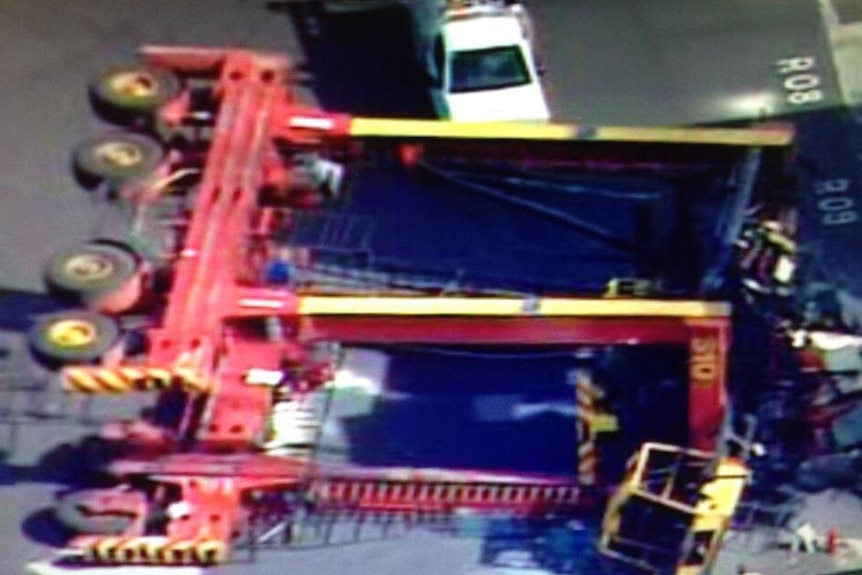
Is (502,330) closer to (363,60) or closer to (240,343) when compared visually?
(240,343)

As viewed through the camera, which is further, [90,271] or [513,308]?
[90,271]

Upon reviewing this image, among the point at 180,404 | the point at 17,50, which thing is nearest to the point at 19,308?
the point at 180,404

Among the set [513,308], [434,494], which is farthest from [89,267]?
[513,308]

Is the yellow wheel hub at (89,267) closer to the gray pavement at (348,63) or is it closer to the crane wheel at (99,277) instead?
the crane wheel at (99,277)

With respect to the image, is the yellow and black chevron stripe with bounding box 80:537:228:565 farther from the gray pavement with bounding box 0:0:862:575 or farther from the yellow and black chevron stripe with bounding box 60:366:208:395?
the gray pavement with bounding box 0:0:862:575

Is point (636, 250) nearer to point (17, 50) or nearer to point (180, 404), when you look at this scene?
point (180, 404)

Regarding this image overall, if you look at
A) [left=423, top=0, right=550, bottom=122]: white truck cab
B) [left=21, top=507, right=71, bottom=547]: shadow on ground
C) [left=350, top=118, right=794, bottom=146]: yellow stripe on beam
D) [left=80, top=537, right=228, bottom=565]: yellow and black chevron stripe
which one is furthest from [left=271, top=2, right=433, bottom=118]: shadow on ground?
[left=80, top=537, right=228, bottom=565]: yellow and black chevron stripe

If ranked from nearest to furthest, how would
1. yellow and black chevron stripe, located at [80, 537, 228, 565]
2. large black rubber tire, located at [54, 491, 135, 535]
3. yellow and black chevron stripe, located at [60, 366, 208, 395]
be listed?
yellow and black chevron stripe, located at [60, 366, 208, 395] < yellow and black chevron stripe, located at [80, 537, 228, 565] < large black rubber tire, located at [54, 491, 135, 535]
